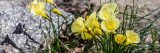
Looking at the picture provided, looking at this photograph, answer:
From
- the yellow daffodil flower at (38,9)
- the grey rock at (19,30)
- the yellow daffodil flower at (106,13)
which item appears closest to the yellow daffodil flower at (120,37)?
the yellow daffodil flower at (106,13)

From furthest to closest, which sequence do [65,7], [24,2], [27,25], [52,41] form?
[65,7], [24,2], [27,25], [52,41]

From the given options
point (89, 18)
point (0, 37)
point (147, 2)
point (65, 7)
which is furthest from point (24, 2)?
point (89, 18)

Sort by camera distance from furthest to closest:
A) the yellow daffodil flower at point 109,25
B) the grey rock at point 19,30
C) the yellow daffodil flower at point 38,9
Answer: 1. the grey rock at point 19,30
2. the yellow daffodil flower at point 38,9
3. the yellow daffodil flower at point 109,25

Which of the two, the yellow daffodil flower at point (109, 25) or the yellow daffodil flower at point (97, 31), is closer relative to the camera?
the yellow daffodil flower at point (109, 25)

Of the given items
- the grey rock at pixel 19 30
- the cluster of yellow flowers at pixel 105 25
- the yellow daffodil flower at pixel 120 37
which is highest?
the cluster of yellow flowers at pixel 105 25

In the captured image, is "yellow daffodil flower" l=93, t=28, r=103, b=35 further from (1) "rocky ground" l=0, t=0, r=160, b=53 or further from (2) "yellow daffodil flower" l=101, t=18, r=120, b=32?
(1) "rocky ground" l=0, t=0, r=160, b=53

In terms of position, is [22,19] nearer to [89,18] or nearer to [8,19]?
[8,19]

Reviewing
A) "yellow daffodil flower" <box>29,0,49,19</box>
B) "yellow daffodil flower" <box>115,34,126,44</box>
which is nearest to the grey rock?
"yellow daffodil flower" <box>29,0,49,19</box>

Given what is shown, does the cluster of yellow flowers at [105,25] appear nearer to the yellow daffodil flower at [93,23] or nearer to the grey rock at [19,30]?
the yellow daffodil flower at [93,23]
